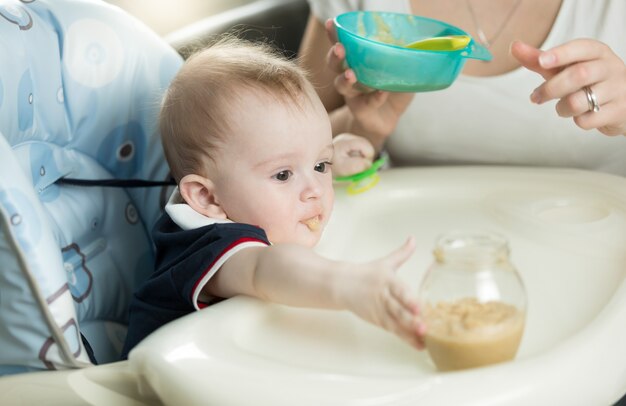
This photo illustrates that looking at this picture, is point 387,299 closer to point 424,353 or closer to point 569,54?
point 424,353

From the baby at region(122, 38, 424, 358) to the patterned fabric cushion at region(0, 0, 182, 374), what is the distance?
0.08m

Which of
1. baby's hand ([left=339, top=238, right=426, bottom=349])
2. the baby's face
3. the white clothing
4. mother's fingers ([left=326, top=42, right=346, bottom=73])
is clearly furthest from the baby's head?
the white clothing

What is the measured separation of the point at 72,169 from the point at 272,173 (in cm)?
25

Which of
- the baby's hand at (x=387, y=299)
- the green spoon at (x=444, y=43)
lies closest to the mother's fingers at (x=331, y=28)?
the green spoon at (x=444, y=43)

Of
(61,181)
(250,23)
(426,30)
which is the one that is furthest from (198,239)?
(250,23)

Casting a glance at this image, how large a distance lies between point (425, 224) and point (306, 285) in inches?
14.4

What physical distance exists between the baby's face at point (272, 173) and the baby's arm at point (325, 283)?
0.36 feet

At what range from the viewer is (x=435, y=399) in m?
0.61

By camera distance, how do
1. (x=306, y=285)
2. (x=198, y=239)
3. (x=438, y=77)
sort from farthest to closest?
(x=438, y=77) → (x=198, y=239) → (x=306, y=285)

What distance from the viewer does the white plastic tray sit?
629mm

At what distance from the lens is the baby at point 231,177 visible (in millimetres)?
832

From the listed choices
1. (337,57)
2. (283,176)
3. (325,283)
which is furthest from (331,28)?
(325,283)

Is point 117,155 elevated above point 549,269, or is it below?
above

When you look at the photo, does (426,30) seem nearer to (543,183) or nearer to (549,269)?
(543,183)
